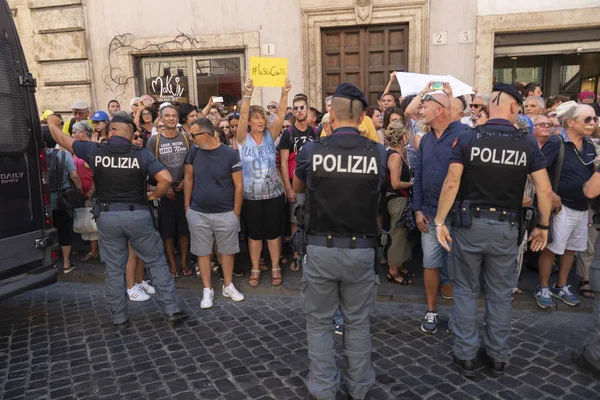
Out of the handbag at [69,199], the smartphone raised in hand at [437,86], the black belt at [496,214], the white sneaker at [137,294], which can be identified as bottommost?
the white sneaker at [137,294]

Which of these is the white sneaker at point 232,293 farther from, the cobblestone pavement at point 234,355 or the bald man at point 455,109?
the bald man at point 455,109

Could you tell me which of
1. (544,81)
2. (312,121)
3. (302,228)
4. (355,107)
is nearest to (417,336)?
(302,228)

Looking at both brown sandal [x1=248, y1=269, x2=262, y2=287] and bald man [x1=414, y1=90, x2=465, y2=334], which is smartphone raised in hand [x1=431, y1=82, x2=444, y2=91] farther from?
brown sandal [x1=248, y1=269, x2=262, y2=287]

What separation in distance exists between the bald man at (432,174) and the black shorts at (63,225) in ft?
14.5

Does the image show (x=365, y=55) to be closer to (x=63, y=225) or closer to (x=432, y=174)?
(x=432, y=174)

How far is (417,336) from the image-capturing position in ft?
13.2

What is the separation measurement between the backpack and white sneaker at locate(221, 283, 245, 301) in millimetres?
2562

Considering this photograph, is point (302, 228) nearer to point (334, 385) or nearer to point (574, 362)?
point (334, 385)

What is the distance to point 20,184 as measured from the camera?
4.14m

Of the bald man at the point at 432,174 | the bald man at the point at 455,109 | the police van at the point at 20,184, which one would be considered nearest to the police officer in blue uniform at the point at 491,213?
the bald man at the point at 432,174

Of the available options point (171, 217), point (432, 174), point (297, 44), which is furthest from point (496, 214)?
point (297, 44)

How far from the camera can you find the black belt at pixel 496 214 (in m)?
3.26

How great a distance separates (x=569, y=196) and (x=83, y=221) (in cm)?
561

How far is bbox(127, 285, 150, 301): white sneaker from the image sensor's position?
16.4 ft
